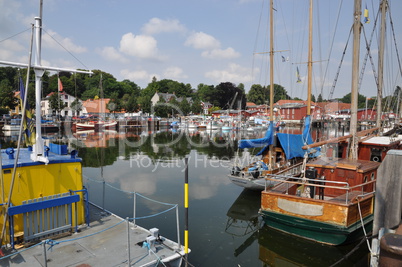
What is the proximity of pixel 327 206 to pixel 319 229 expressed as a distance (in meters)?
1.05

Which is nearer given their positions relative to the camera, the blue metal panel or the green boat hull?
the blue metal panel

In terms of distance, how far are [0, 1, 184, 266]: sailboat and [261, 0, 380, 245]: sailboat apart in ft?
18.4

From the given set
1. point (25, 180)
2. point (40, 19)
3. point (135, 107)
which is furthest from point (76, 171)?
point (135, 107)

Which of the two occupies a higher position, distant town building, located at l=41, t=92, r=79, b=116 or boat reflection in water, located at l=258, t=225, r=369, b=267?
distant town building, located at l=41, t=92, r=79, b=116

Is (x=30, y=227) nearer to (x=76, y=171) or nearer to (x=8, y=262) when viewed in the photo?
(x=8, y=262)

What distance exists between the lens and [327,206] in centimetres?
1110

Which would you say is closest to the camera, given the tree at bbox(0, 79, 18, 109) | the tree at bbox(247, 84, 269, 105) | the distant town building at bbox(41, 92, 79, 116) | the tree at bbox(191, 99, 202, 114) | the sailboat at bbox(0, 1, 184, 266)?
the sailboat at bbox(0, 1, 184, 266)

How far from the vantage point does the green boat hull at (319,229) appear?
11018 millimetres

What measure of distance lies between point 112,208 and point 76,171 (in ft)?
24.5

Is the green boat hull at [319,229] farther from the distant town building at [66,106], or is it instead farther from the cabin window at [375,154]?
the distant town building at [66,106]

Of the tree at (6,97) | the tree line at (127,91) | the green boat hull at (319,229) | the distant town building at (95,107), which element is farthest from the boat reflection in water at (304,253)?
the distant town building at (95,107)

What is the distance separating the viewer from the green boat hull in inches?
434

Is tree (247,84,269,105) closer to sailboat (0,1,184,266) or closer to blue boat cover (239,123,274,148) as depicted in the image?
blue boat cover (239,123,274,148)

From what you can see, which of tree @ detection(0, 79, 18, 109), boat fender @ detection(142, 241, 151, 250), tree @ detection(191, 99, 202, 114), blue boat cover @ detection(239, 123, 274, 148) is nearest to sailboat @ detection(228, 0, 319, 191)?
blue boat cover @ detection(239, 123, 274, 148)
